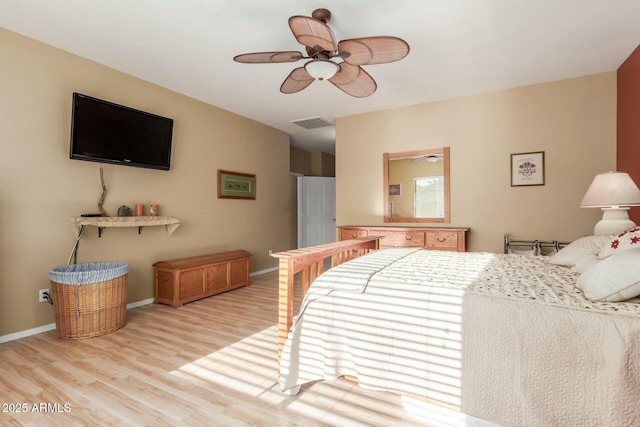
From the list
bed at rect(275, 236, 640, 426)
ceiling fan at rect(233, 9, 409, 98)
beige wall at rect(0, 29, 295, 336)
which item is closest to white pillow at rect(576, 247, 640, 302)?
bed at rect(275, 236, 640, 426)

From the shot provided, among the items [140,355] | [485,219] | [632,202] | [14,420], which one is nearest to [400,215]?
[485,219]

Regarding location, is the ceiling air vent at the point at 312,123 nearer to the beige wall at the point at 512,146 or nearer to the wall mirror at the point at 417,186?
the beige wall at the point at 512,146

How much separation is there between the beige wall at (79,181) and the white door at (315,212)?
4.94 ft

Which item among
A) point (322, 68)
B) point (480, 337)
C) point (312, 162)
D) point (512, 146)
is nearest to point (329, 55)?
point (322, 68)

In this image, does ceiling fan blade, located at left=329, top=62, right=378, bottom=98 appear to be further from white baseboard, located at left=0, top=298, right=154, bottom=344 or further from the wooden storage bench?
white baseboard, located at left=0, top=298, right=154, bottom=344

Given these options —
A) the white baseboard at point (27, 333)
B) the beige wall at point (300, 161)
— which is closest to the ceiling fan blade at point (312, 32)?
the white baseboard at point (27, 333)

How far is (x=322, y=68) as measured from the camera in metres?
2.27

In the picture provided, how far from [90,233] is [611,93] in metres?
5.69

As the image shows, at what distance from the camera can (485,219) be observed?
3.96 metres

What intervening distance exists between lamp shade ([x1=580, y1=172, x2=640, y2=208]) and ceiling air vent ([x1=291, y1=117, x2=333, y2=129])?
3616 mm

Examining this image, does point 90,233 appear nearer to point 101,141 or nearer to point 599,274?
point 101,141

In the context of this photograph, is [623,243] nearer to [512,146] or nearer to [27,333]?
[512,146]

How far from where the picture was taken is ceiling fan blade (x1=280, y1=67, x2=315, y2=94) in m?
2.53

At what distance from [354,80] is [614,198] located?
224cm
